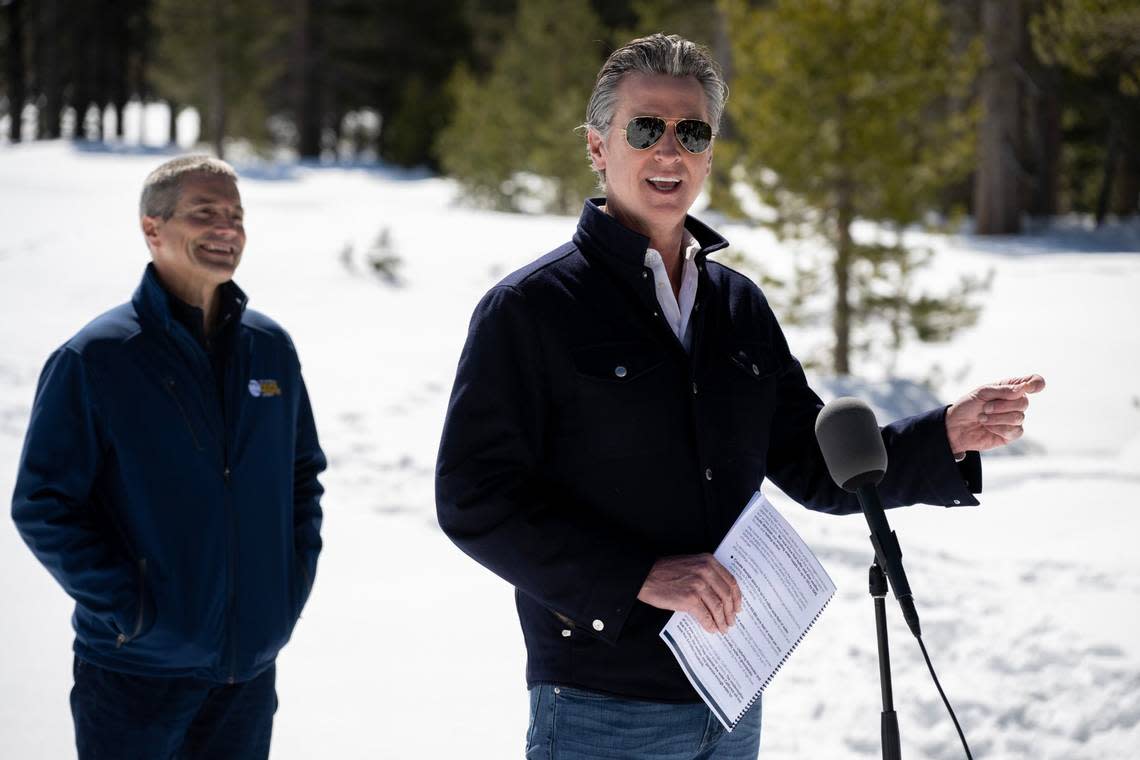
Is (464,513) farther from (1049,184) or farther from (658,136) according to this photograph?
(1049,184)

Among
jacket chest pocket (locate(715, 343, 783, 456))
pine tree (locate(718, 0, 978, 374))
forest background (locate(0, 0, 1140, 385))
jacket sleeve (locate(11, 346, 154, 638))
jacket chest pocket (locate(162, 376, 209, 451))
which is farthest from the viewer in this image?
A: forest background (locate(0, 0, 1140, 385))

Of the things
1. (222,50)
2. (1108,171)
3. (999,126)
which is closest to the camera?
(999,126)

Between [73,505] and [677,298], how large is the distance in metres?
1.54

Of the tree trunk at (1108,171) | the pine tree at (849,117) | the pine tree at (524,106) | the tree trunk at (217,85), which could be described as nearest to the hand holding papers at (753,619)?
the pine tree at (849,117)

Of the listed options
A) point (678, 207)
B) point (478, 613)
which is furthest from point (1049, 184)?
point (678, 207)

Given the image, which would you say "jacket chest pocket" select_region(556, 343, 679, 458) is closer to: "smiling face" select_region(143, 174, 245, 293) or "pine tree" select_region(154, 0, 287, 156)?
"smiling face" select_region(143, 174, 245, 293)

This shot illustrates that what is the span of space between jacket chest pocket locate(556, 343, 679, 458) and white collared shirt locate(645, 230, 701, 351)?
0.16 m

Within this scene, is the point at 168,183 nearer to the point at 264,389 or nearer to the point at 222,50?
the point at 264,389

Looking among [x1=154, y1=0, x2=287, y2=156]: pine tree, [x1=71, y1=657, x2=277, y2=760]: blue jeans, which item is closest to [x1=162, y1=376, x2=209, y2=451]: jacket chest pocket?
[x1=71, y1=657, x2=277, y2=760]: blue jeans

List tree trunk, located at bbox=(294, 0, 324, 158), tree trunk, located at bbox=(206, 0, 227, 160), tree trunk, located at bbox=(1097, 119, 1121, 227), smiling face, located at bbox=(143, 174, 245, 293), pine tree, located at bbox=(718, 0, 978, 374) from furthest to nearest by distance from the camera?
tree trunk, located at bbox=(294, 0, 324, 158)
tree trunk, located at bbox=(206, 0, 227, 160)
tree trunk, located at bbox=(1097, 119, 1121, 227)
pine tree, located at bbox=(718, 0, 978, 374)
smiling face, located at bbox=(143, 174, 245, 293)

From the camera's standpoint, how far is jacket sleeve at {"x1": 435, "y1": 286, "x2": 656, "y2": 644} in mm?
2000

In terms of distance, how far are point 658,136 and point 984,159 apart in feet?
68.9

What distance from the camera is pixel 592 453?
208 cm

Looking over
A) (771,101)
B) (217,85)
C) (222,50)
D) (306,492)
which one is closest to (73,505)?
(306,492)
